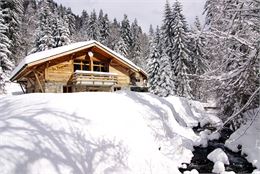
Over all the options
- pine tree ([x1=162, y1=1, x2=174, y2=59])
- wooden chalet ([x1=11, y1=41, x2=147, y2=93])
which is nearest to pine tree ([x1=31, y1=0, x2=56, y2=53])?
wooden chalet ([x1=11, y1=41, x2=147, y2=93])

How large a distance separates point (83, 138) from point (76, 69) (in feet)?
51.4

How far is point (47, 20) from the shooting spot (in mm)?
42906

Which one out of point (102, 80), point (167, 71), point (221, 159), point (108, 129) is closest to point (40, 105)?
point (108, 129)

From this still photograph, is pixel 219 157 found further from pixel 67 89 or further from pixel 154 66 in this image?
pixel 154 66

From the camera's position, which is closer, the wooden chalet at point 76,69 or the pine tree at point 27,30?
the wooden chalet at point 76,69

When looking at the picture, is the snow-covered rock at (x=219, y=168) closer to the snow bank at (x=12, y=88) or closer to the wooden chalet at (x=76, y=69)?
the wooden chalet at (x=76, y=69)

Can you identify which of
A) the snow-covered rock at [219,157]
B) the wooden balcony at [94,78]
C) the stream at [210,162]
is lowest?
the stream at [210,162]

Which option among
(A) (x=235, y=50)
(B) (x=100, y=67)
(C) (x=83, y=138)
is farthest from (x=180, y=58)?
(C) (x=83, y=138)

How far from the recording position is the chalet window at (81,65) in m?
25.1

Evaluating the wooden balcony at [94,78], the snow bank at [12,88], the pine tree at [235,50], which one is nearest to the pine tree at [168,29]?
the wooden balcony at [94,78]

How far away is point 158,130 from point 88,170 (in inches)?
276

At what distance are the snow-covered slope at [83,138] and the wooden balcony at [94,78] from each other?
8300 millimetres

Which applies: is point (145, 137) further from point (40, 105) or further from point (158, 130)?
point (40, 105)

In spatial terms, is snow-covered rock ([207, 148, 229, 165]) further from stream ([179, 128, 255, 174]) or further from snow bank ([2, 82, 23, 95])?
snow bank ([2, 82, 23, 95])
